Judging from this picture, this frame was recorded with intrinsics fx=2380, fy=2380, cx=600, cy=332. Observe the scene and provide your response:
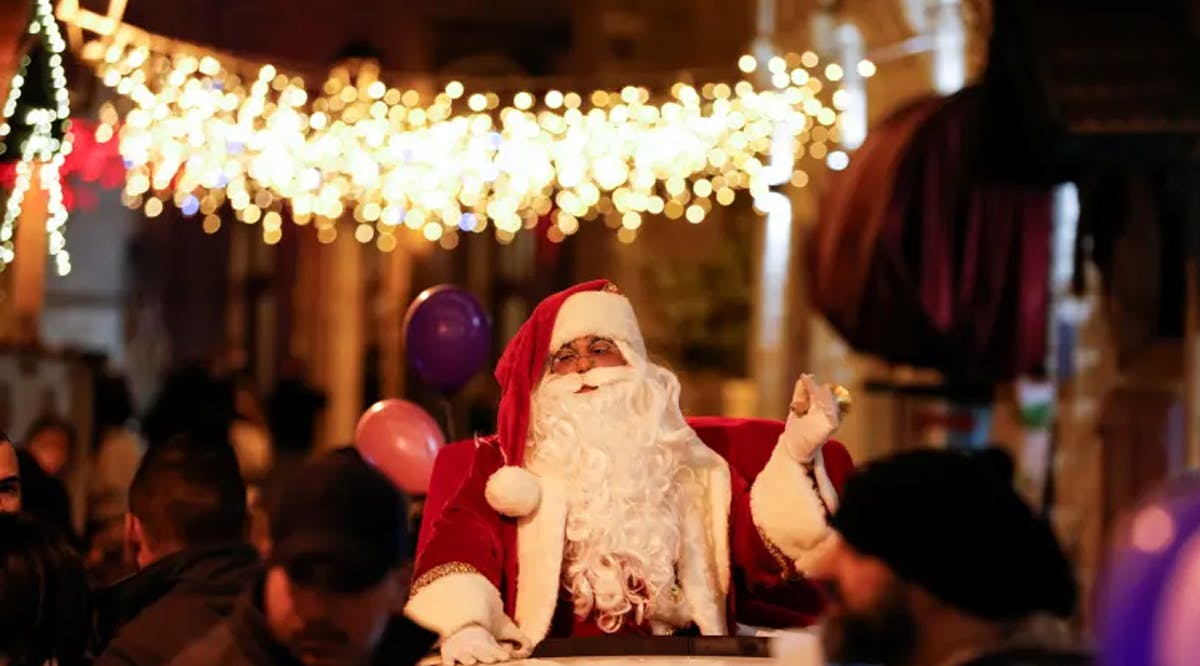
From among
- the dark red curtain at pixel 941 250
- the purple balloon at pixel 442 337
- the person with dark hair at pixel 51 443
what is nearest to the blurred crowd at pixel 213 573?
the purple balloon at pixel 442 337

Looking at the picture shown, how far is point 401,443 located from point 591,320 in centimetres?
157

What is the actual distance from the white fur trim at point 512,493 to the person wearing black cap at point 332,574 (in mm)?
2619

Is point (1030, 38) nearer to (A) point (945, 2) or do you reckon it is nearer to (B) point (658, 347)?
(A) point (945, 2)

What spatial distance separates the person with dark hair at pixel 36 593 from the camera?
4.99m

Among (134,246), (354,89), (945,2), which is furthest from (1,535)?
(134,246)

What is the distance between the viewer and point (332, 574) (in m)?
4.12

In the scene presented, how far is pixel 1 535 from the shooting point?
5039 mm

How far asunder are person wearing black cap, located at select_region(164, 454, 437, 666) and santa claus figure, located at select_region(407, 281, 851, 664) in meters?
2.22

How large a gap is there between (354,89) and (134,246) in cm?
1721

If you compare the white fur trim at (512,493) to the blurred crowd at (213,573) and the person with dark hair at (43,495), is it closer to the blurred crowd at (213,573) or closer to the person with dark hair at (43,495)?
the blurred crowd at (213,573)

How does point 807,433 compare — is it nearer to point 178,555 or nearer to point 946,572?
point 178,555

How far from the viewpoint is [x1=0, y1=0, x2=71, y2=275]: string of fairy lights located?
25.0 feet

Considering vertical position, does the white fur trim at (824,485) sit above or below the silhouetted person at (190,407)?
above

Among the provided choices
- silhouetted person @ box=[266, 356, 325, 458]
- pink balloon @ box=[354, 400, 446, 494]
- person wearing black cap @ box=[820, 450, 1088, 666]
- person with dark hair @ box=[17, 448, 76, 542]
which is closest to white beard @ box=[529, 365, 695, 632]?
pink balloon @ box=[354, 400, 446, 494]
